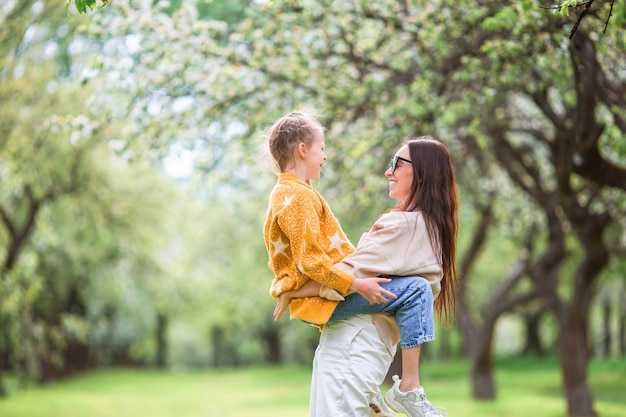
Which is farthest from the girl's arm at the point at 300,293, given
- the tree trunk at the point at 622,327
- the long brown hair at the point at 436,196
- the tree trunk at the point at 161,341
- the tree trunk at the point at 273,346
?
the tree trunk at the point at 273,346

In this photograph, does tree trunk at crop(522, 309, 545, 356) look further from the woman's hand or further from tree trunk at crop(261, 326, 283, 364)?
the woman's hand

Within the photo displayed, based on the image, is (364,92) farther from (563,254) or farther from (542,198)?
(563,254)

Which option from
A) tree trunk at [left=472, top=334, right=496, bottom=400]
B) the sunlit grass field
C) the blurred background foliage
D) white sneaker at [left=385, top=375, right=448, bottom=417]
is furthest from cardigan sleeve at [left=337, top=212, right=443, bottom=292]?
tree trunk at [left=472, top=334, right=496, bottom=400]

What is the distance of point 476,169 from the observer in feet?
47.6

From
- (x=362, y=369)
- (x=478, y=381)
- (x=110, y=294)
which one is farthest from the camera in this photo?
(x=110, y=294)

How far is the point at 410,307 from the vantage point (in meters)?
3.69

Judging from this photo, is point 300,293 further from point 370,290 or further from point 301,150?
point 301,150

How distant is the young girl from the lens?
12.0 ft

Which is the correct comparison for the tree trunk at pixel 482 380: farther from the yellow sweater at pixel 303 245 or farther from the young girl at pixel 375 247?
the yellow sweater at pixel 303 245

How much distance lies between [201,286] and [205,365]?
1064 inches

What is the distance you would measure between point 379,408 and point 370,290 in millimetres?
598

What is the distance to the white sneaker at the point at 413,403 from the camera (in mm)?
3668

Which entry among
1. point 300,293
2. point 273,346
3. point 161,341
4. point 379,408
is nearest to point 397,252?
point 300,293

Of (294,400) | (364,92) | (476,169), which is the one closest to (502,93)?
(364,92)
